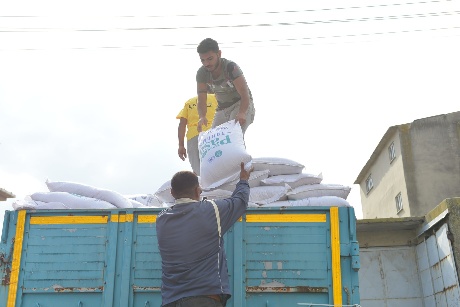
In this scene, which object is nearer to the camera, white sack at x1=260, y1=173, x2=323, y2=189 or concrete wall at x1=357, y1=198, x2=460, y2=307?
→ white sack at x1=260, y1=173, x2=323, y2=189

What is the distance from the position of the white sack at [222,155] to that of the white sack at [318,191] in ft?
1.51

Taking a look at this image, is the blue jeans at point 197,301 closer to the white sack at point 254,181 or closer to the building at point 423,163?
the white sack at point 254,181

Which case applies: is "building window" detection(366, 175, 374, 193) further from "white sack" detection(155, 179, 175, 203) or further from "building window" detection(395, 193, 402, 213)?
"white sack" detection(155, 179, 175, 203)

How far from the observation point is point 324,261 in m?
3.44

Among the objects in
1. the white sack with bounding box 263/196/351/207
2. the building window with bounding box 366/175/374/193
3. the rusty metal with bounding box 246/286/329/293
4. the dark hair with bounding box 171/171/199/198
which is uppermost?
the building window with bounding box 366/175/374/193

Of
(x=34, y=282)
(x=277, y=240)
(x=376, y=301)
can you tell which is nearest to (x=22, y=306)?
(x=34, y=282)

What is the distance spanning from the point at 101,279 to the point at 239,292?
3.08 ft

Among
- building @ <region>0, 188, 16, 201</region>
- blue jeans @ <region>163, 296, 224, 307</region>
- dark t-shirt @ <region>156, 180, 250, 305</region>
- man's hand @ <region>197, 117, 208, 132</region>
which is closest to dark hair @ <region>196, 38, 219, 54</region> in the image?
man's hand @ <region>197, 117, 208, 132</region>

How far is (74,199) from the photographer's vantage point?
3.86m

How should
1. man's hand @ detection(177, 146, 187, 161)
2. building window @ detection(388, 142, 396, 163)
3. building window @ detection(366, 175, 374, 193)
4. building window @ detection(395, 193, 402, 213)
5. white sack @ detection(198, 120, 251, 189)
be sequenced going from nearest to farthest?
1. white sack @ detection(198, 120, 251, 189)
2. man's hand @ detection(177, 146, 187, 161)
3. building window @ detection(395, 193, 402, 213)
4. building window @ detection(388, 142, 396, 163)
5. building window @ detection(366, 175, 374, 193)

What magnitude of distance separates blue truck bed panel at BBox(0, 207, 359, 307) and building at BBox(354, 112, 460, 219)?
1384cm

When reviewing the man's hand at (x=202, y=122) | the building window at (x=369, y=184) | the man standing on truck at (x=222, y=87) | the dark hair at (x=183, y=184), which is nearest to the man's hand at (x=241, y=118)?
the man standing on truck at (x=222, y=87)

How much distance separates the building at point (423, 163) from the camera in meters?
16.6

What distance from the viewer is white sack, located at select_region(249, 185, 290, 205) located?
4.01m
